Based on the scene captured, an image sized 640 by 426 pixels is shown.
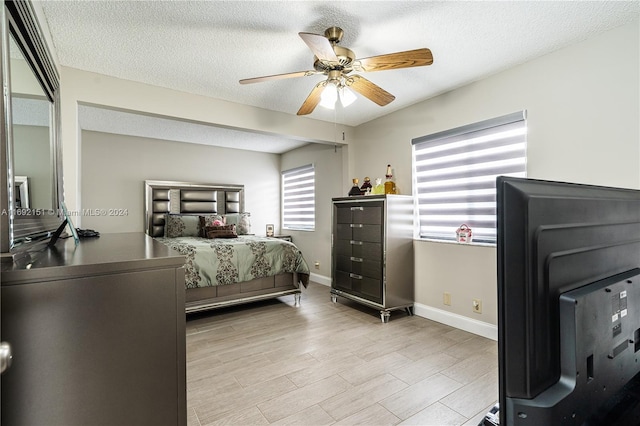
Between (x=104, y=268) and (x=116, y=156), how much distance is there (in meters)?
4.90

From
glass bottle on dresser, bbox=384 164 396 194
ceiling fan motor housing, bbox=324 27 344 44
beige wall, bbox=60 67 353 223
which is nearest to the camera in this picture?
ceiling fan motor housing, bbox=324 27 344 44

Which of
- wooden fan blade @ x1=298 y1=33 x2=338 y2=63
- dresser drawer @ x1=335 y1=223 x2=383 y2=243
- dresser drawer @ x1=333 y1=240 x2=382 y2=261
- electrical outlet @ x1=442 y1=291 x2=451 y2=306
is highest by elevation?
wooden fan blade @ x1=298 y1=33 x2=338 y2=63

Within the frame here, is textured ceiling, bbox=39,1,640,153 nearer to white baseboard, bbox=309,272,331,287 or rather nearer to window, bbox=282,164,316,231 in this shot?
window, bbox=282,164,316,231

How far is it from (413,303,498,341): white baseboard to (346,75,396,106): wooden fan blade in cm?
222

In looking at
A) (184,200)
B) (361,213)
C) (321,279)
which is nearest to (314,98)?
(361,213)

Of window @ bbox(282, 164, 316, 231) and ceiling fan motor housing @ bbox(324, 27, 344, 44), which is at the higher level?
ceiling fan motor housing @ bbox(324, 27, 344, 44)

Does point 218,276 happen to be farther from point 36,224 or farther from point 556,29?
point 556,29

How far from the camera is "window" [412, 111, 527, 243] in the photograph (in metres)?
2.79

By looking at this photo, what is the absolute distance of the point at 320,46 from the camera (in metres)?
1.89

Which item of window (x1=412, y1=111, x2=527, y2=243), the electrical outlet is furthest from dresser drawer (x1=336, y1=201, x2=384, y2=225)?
the electrical outlet

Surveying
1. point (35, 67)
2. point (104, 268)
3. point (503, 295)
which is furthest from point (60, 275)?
point (35, 67)

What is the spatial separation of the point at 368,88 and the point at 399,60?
0.47m

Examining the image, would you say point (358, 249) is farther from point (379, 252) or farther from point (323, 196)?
point (323, 196)

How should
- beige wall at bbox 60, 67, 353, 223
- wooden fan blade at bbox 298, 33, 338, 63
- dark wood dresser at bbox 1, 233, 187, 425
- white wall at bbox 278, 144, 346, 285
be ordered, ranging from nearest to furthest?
dark wood dresser at bbox 1, 233, 187, 425
wooden fan blade at bbox 298, 33, 338, 63
beige wall at bbox 60, 67, 353, 223
white wall at bbox 278, 144, 346, 285
